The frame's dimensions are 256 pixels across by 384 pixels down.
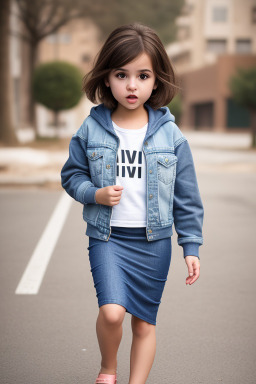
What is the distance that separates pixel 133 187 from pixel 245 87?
25925 millimetres

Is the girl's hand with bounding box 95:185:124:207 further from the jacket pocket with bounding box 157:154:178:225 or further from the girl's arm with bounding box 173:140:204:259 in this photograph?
the girl's arm with bounding box 173:140:204:259

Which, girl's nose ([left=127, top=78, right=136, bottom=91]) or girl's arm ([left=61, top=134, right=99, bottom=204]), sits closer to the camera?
girl's nose ([left=127, top=78, right=136, bottom=91])

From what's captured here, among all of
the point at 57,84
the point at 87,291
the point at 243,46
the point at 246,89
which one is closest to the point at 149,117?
the point at 87,291

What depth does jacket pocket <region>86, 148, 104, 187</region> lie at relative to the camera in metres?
2.95

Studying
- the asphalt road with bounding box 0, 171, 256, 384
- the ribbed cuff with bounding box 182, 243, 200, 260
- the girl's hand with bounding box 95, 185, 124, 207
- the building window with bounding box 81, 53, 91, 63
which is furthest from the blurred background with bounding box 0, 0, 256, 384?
the building window with bounding box 81, 53, 91, 63

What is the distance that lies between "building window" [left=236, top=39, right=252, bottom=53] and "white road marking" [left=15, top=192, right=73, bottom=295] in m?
68.6

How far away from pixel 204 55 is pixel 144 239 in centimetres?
7470

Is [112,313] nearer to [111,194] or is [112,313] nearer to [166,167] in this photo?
[111,194]

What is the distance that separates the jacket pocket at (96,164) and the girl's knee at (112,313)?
0.55 metres

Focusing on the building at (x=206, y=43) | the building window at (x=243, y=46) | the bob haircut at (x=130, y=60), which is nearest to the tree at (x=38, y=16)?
the bob haircut at (x=130, y=60)

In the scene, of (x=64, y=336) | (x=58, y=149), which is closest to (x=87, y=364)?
(x=64, y=336)

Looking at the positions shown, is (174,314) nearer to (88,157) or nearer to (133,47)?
(88,157)

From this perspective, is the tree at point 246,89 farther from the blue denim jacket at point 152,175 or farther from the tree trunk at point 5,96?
the blue denim jacket at point 152,175

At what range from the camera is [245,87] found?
91.8ft
